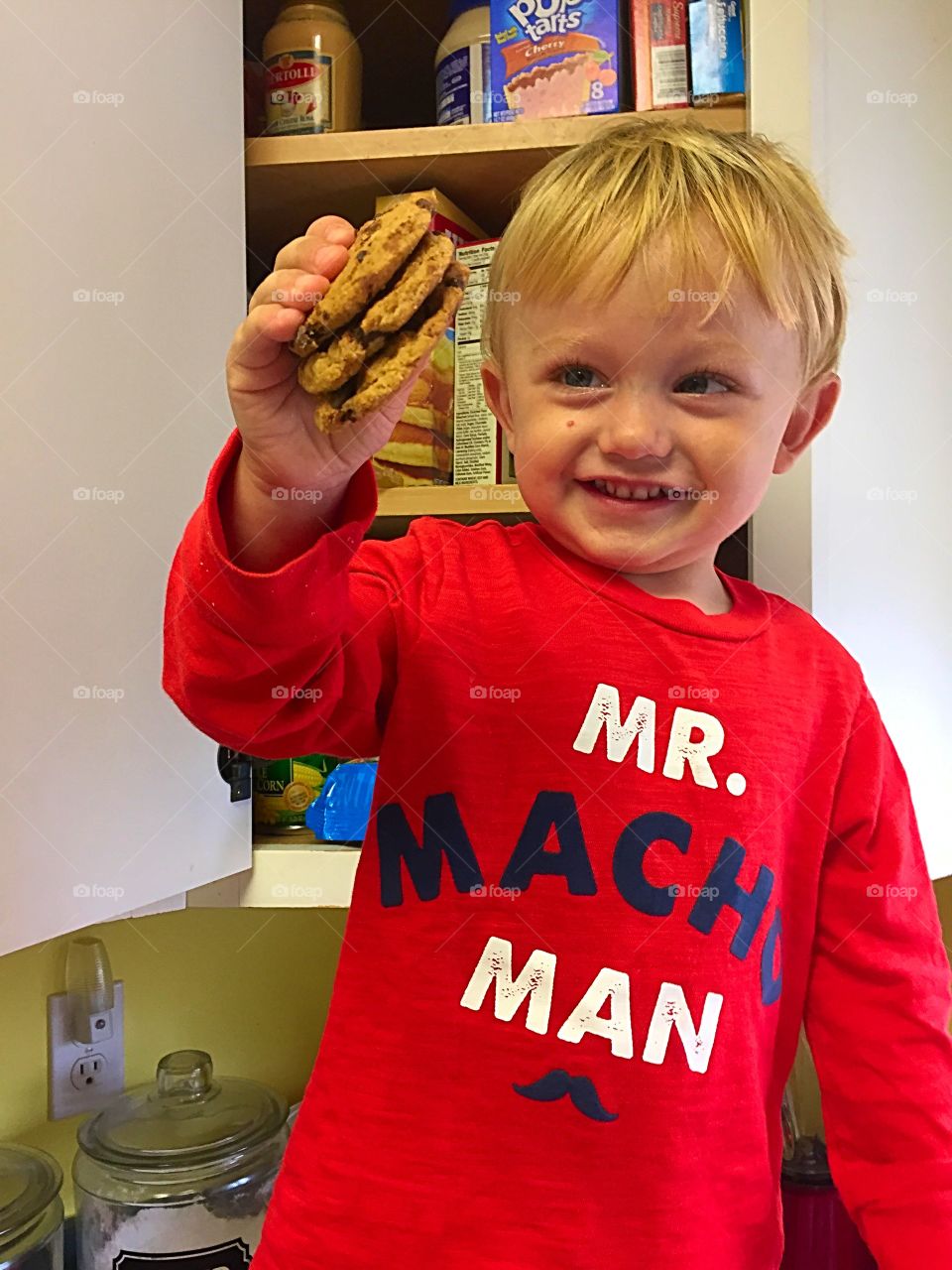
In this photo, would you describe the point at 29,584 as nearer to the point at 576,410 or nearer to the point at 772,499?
the point at 576,410

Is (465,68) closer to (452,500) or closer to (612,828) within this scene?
(452,500)

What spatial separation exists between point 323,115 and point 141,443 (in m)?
0.37

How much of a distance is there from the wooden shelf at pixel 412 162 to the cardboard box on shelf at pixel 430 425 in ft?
0.08

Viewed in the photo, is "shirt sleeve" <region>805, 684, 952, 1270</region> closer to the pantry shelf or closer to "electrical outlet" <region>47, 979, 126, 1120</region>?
the pantry shelf

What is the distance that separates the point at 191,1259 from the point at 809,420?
0.75 m

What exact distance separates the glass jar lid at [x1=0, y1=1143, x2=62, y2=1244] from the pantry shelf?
236 mm

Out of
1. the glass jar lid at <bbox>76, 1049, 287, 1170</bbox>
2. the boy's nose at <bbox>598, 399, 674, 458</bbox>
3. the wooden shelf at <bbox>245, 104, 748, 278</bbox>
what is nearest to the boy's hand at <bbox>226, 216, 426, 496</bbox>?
the boy's nose at <bbox>598, 399, 674, 458</bbox>

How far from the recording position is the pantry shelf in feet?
2.73

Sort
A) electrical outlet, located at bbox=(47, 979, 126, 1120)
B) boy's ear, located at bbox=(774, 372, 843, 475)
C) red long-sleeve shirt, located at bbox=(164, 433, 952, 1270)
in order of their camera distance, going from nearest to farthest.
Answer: red long-sleeve shirt, located at bbox=(164, 433, 952, 1270) → boy's ear, located at bbox=(774, 372, 843, 475) → electrical outlet, located at bbox=(47, 979, 126, 1120)

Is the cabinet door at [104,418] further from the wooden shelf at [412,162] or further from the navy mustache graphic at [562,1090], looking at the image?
the navy mustache graphic at [562,1090]

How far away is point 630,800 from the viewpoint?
57 cm

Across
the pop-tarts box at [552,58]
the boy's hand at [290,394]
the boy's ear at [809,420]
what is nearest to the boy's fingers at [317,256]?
the boy's hand at [290,394]

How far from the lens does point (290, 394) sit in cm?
44

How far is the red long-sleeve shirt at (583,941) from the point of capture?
539 mm
